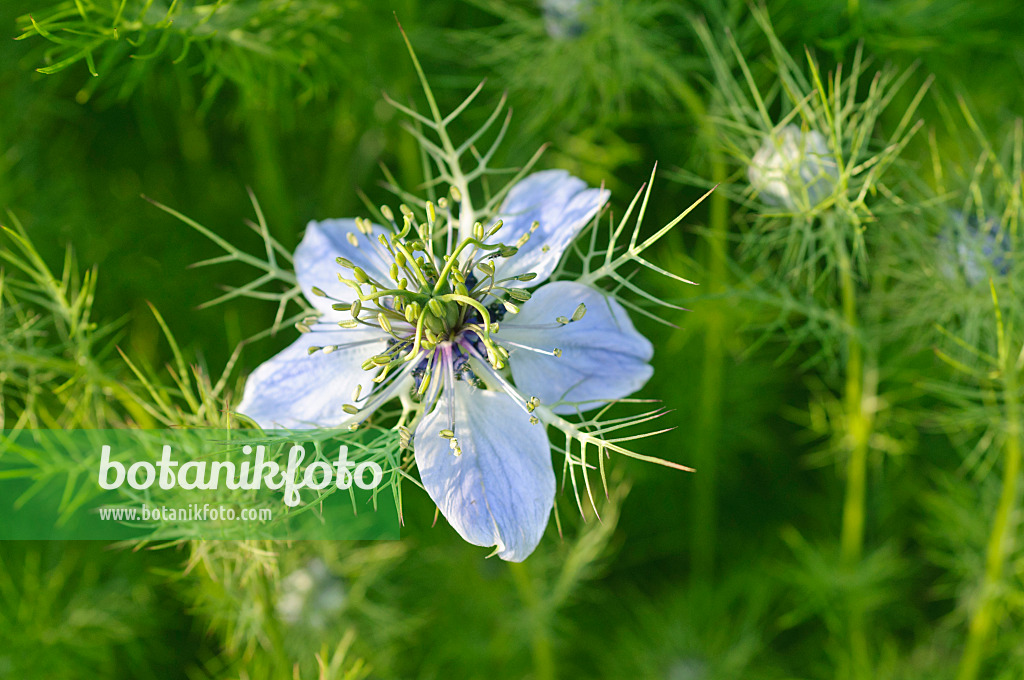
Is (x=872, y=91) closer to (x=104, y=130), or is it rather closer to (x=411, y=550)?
(x=411, y=550)

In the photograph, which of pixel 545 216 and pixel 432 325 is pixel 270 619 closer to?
pixel 432 325

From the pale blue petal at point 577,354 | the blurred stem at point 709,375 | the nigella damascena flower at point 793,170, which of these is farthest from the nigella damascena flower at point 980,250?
the pale blue petal at point 577,354

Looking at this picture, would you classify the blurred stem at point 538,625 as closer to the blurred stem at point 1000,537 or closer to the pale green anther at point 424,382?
the pale green anther at point 424,382

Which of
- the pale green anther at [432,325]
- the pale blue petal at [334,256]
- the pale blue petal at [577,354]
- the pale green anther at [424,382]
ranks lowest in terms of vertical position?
the pale green anther at [424,382]

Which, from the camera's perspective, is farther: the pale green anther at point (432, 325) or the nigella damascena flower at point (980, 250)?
the nigella damascena flower at point (980, 250)

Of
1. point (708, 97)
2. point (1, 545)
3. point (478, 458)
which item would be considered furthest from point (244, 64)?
point (1, 545)

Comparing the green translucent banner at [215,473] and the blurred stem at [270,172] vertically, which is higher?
the blurred stem at [270,172]

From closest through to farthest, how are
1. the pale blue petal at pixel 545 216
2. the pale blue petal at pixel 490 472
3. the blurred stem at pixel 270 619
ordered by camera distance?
the pale blue petal at pixel 490 472, the pale blue petal at pixel 545 216, the blurred stem at pixel 270 619
